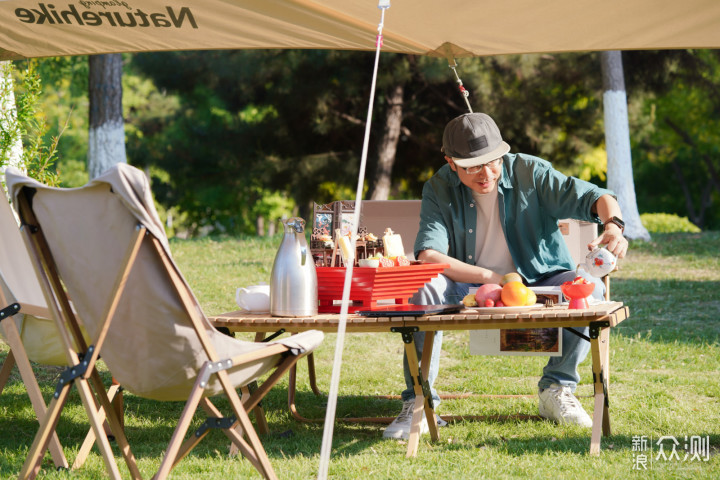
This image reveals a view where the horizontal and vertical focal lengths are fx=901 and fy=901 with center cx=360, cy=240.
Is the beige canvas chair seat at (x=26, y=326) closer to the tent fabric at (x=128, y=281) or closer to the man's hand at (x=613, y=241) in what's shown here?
the tent fabric at (x=128, y=281)

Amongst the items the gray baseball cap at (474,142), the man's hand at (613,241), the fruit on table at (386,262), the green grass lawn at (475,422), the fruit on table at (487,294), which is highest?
the gray baseball cap at (474,142)

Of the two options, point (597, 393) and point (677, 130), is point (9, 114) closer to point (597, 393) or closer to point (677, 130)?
point (597, 393)

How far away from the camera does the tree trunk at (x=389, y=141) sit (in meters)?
14.4

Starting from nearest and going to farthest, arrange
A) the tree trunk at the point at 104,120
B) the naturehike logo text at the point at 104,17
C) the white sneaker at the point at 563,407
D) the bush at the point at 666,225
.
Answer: the white sneaker at the point at 563,407 → the naturehike logo text at the point at 104,17 → the tree trunk at the point at 104,120 → the bush at the point at 666,225

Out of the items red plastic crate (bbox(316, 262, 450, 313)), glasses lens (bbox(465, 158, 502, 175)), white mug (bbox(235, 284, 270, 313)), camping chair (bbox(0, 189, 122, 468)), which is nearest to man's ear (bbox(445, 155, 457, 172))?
glasses lens (bbox(465, 158, 502, 175))

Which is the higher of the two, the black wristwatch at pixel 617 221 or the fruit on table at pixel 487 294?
the black wristwatch at pixel 617 221

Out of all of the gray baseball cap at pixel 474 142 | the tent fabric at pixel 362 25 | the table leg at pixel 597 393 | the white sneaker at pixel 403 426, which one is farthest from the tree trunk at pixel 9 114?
the table leg at pixel 597 393

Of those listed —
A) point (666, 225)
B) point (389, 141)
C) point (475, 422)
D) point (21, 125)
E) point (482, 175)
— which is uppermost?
point (389, 141)

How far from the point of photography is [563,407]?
378 cm

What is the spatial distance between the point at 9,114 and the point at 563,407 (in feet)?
11.5

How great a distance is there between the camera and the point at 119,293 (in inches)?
95.1

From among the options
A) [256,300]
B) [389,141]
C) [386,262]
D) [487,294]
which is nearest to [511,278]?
[487,294]

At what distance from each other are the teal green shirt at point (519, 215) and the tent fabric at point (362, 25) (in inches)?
30.9

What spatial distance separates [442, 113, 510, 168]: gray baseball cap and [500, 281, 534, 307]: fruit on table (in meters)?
0.75
